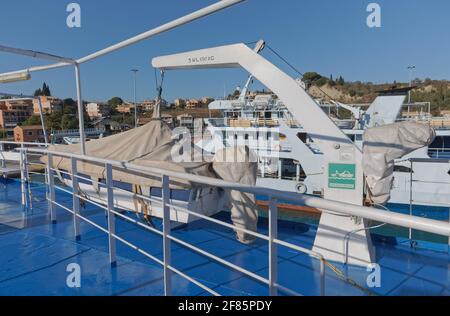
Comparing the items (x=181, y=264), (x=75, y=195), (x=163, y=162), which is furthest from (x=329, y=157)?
(x=75, y=195)

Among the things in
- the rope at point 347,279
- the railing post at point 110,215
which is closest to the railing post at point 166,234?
the railing post at point 110,215

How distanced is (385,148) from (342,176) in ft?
1.56

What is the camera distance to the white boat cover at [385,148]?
9.82 feet

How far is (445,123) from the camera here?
1606cm

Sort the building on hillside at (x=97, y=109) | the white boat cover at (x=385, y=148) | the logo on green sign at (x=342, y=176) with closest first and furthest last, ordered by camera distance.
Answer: the white boat cover at (x=385, y=148)
the logo on green sign at (x=342, y=176)
the building on hillside at (x=97, y=109)

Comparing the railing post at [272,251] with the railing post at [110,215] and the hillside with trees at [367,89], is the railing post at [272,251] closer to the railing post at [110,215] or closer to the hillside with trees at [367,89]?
the railing post at [110,215]

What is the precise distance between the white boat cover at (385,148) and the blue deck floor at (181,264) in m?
0.69

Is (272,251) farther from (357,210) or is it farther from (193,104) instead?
(193,104)

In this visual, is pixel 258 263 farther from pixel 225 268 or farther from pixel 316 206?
pixel 316 206

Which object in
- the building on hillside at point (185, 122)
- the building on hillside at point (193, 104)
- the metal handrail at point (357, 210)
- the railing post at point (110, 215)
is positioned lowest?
the railing post at point (110, 215)

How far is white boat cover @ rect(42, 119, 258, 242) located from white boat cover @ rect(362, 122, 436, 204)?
43.1 inches

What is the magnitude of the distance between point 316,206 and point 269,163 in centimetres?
1434

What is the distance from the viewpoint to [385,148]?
301 cm
